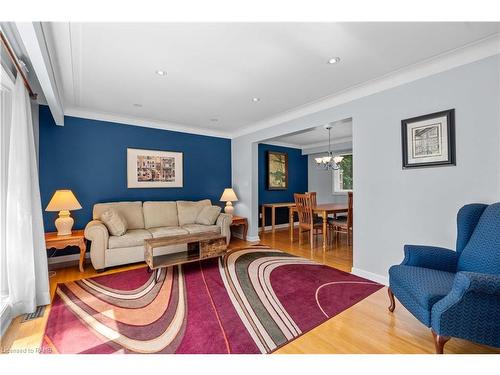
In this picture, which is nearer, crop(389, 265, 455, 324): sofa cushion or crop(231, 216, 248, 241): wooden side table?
crop(389, 265, 455, 324): sofa cushion

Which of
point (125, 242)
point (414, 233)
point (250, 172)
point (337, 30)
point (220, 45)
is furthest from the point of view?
point (250, 172)

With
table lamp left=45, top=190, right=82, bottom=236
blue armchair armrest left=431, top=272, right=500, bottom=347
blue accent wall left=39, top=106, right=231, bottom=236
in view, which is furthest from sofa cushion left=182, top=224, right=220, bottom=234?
blue armchair armrest left=431, top=272, right=500, bottom=347

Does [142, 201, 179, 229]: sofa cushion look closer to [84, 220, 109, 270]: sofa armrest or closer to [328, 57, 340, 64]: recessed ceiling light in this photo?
[84, 220, 109, 270]: sofa armrest

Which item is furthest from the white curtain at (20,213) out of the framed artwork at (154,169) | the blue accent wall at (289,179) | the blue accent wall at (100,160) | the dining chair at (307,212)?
the blue accent wall at (289,179)

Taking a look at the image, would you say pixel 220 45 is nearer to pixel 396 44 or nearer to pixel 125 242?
pixel 396 44

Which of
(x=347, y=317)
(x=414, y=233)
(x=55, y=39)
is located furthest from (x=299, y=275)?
(x=55, y=39)

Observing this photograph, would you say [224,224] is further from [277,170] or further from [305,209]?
[277,170]

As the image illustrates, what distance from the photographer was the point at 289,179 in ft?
20.9

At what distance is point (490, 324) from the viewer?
4.18 ft

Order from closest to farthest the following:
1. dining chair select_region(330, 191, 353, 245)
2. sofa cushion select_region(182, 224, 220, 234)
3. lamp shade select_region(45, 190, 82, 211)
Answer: lamp shade select_region(45, 190, 82, 211) → sofa cushion select_region(182, 224, 220, 234) → dining chair select_region(330, 191, 353, 245)

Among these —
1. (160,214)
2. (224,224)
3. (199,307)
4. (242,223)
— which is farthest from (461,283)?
(160,214)

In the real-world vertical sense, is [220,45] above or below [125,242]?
above

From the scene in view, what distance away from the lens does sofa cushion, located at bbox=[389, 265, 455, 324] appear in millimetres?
1431

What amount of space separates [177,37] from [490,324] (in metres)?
2.83
